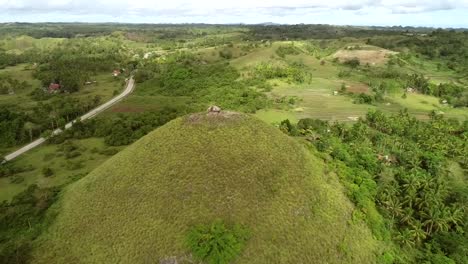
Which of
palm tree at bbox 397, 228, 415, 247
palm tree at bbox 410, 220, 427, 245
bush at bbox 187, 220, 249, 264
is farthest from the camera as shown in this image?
palm tree at bbox 410, 220, 427, 245

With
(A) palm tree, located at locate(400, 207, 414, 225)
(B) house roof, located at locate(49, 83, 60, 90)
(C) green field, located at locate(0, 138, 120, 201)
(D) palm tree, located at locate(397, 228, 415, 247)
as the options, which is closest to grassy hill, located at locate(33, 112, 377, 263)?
(D) palm tree, located at locate(397, 228, 415, 247)

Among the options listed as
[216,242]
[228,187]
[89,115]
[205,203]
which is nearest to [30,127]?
[89,115]

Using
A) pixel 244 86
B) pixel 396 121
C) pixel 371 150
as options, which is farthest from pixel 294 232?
pixel 244 86

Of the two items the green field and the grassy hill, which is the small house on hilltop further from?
the grassy hill

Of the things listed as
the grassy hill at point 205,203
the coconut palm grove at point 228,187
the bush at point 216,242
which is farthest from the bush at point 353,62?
the bush at point 216,242

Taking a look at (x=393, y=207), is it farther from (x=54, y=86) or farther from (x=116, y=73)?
(x=116, y=73)
